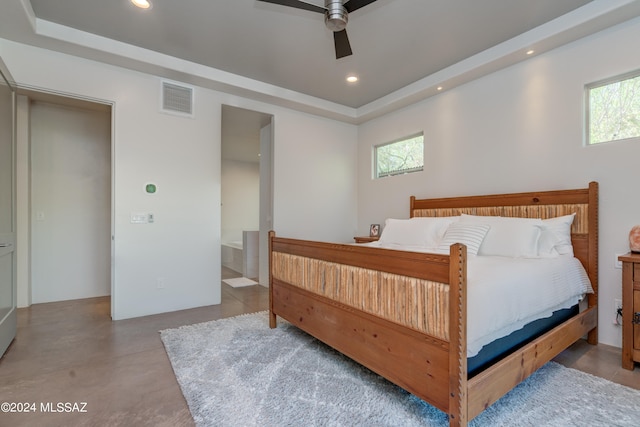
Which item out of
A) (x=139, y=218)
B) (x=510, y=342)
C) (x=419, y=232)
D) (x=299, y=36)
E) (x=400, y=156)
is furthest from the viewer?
(x=400, y=156)

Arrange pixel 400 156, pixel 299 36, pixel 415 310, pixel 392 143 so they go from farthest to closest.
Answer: pixel 392 143 → pixel 400 156 → pixel 299 36 → pixel 415 310

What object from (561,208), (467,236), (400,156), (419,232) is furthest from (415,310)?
(400,156)

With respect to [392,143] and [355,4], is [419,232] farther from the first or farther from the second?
[355,4]

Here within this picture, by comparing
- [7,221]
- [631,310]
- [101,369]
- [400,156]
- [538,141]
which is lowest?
[101,369]

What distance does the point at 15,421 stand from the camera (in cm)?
161

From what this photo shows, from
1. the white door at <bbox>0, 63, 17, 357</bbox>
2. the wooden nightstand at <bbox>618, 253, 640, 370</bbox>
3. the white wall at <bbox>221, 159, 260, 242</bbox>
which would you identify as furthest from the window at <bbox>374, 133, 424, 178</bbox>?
the white door at <bbox>0, 63, 17, 357</bbox>

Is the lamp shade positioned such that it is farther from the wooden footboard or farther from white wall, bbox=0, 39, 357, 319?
white wall, bbox=0, 39, 357, 319

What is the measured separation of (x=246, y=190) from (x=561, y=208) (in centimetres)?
669

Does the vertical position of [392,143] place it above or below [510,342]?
above

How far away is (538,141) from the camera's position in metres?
2.96

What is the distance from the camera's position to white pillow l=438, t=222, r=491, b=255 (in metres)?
2.62

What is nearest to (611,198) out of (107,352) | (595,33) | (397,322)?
(595,33)

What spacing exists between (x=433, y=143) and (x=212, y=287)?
3377 millimetres

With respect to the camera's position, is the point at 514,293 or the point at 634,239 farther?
the point at 634,239
